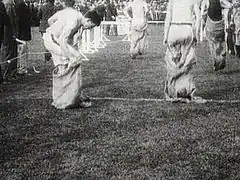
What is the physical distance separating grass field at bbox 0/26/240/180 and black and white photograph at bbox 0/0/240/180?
0.01 meters

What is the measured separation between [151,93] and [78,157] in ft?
17.4

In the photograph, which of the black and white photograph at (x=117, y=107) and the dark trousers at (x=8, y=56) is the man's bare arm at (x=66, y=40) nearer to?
the black and white photograph at (x=117, y=107)

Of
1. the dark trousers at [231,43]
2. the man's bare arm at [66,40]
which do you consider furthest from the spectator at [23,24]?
the dark trousers at [231,43]

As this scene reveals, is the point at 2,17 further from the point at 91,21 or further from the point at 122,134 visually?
the point at 122,134

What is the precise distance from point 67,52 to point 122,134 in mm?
2568

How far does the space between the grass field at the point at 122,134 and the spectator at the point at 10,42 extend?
1.13 meters

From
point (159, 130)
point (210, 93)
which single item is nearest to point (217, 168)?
point (159, 130)

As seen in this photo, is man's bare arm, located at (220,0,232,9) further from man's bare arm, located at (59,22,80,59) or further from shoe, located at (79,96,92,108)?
man's bare arm, located at (59,22,80,59)

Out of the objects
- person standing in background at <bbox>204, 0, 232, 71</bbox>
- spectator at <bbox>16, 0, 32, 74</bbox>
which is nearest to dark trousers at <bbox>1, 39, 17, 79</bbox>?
spectator at <bbox>16, 0, 32, 74</bbox>

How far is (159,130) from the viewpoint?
8.76 metres

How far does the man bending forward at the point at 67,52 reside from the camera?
34.2 feet

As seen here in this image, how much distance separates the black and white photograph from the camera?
22.7ft

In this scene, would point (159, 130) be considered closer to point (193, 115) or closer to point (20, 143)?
point (193, 115)

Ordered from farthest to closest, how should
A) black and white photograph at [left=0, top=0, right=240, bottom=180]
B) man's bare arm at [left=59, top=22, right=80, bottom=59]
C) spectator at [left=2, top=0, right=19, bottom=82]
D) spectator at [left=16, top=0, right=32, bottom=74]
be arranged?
1. spectator at [left=16, top=0, right=32, bottom=74]
2. spectator at [left=2, top=0, right=19, bottom=82]
3. man's bare arm at [left=59, top=22, right=80, bottom=59]
4. black and white photograph at [left=0, top=0, right=240, bottom=180]
